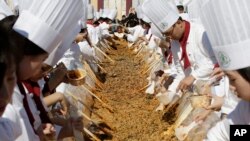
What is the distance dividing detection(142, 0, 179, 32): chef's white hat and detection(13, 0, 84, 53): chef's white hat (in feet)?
7.33

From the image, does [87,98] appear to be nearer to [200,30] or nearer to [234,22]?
[200,30]

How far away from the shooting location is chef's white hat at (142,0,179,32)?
191 inches

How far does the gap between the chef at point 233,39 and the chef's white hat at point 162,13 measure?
107 inches

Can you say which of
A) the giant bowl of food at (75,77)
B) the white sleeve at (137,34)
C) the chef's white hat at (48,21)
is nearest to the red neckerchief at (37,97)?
the chef's white hat at (48,21)

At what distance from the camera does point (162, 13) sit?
5.08 metres

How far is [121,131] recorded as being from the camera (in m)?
5.37

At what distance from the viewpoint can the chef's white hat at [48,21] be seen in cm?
216

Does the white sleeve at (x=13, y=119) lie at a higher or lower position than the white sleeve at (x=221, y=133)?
lower

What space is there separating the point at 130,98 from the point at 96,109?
39.9 inches

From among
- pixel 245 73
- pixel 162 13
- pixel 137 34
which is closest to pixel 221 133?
pixel 245 73

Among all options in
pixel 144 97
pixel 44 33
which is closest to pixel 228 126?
pixel 44 33

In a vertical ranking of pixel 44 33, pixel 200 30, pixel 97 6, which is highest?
pixel 200 30

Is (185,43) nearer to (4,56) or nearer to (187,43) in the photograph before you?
(187,43)

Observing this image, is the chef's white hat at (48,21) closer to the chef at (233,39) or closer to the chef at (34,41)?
the chef at (34,41)
